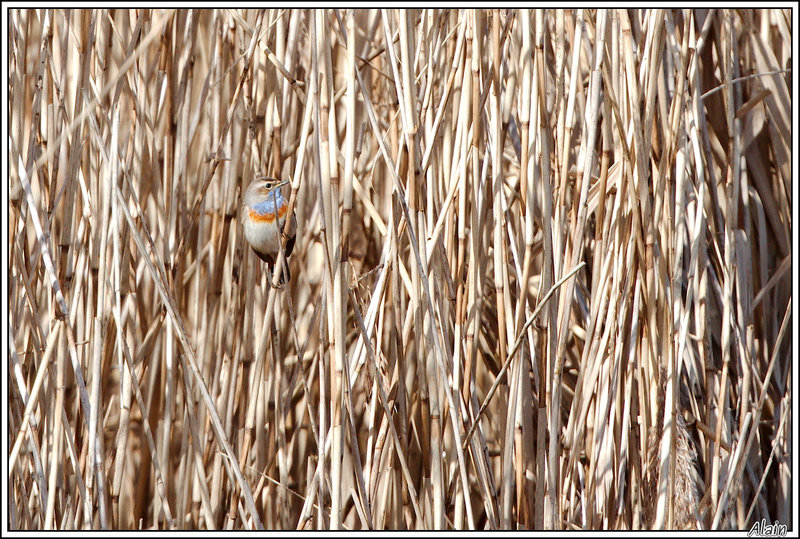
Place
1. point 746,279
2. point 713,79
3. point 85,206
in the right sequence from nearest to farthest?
1. point 85,206
2. point 746,279
3. point 713,79

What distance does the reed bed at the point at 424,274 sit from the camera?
1.32 meters

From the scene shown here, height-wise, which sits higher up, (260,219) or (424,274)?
(260,219)

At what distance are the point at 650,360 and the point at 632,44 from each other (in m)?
0.58

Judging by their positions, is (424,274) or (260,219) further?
(260,219)

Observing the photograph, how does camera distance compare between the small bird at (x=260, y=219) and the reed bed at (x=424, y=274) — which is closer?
the reed bed at (x=424, y=274)

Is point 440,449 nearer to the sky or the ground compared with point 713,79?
nearer to the ground

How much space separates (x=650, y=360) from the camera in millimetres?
1413

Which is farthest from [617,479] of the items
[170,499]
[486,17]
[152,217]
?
[152,217]

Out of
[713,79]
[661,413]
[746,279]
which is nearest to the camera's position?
[661,413]

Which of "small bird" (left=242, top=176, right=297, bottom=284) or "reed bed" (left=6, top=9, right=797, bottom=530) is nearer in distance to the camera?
"reed bed" (left=6, top=9, right=797, bottom=530)

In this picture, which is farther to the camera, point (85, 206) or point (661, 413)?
point (85, 206)

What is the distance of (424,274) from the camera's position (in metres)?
1.25

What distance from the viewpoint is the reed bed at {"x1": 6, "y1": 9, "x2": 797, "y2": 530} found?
52.0 inches

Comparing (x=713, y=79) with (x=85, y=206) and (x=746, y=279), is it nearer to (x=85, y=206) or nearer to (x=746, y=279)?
(x=746, y=279)
